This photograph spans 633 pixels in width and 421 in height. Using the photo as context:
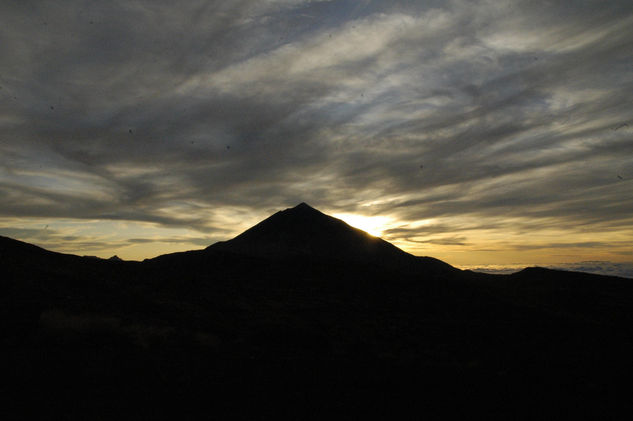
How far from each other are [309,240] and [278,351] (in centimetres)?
6539

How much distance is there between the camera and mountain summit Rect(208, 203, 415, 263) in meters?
78.0

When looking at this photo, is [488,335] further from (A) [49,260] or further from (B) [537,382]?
(A) [49,260]

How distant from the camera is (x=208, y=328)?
19.4 m

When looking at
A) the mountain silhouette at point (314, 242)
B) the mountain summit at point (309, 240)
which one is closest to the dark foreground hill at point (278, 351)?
the mountain silhouette at point (314, 242)

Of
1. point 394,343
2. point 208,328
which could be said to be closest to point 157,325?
point 208,328

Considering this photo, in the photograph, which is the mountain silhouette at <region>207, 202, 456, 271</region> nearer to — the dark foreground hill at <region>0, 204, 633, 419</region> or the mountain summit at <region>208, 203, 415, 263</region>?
the mountain summit at <region>208, 203, 415, 263</region>

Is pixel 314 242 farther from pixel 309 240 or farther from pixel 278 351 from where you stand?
pixel 278 351

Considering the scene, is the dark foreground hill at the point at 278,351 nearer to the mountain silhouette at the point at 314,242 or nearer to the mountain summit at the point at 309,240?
the mountain silhouette at the point at 314,242

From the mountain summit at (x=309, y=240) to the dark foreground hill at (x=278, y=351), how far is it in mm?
37317

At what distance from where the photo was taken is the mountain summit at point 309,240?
256ft

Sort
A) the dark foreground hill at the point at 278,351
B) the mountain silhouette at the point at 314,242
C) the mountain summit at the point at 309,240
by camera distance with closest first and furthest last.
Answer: the dark foreground hill at the point at 278,351, the mountain silhouette at the point at 314,242, the mountain summit at the point at 309,240

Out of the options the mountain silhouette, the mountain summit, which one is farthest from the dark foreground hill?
the mountain summit

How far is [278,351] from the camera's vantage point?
651 inches

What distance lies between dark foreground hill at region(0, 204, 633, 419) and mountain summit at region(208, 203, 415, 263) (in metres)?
37.3
